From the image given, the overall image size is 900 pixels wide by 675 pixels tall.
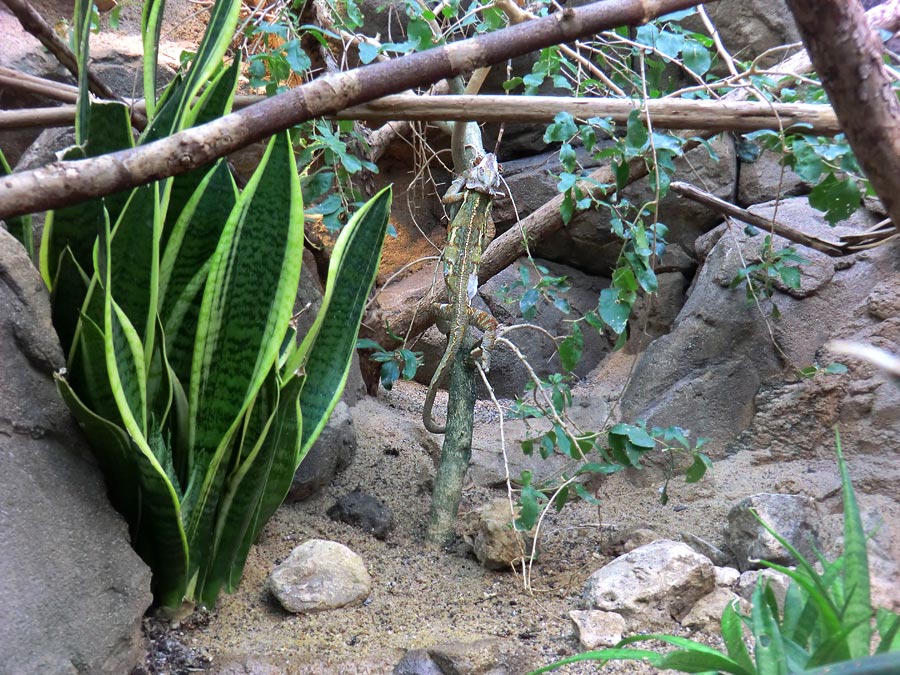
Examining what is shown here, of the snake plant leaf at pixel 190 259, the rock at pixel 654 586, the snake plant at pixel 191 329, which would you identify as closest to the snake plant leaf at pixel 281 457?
the snake plant at pixel 191 329

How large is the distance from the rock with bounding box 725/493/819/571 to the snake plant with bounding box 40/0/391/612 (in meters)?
1.31

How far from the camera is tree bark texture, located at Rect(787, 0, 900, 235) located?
0.74 m

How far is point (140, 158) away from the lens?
108cm

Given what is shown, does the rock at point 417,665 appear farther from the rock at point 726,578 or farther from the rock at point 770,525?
the rock at point 770,525

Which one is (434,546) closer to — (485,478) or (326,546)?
(326,546)

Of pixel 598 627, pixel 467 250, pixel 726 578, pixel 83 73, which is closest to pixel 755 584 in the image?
pixel 726 578

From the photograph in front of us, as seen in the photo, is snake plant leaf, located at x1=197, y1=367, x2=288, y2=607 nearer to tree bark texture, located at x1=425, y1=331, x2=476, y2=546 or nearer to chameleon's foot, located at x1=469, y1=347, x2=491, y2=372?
tree bark texture, located at x1=425, y1=331, x2=476, y2=546

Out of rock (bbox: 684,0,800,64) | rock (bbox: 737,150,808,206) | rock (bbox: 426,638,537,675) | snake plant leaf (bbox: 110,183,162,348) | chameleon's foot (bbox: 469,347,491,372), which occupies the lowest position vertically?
rock (bbox: 426,638,537,675)

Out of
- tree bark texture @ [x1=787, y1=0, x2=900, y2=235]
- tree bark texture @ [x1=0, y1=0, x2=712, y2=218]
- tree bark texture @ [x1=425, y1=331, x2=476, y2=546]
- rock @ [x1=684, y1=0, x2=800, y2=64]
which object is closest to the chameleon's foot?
tree bark texture @ [x1=425, y1=331, x2=476, y2=546]

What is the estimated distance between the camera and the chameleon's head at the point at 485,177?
2.65 metres

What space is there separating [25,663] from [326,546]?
834mm

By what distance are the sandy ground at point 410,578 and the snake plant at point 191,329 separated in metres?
0.22

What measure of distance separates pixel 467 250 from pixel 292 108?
1.49 m

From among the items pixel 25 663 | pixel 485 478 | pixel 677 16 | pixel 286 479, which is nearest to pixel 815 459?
pixel 485 478
